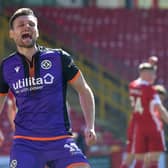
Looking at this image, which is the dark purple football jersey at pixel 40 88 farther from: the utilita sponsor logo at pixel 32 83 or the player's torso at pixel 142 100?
the player's torso at pixel 142 100

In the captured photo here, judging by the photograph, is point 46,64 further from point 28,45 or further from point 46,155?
point 46,155

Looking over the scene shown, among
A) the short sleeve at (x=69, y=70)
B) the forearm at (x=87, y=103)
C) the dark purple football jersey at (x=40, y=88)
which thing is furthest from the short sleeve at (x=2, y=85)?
the forearm at (x=87, y=103)

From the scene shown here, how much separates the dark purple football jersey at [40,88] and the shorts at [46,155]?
Result: 8 centimetres

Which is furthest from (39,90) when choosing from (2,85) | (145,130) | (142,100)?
(145,130)

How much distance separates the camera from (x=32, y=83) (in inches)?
221

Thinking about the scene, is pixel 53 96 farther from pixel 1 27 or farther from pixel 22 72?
pixel 1 27

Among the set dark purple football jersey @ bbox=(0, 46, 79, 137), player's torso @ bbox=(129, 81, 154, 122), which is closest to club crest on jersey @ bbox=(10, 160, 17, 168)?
dark purple football jersey @ bbox=(0, 46, 79, 137)

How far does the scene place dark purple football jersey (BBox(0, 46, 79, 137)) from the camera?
18.2 feet

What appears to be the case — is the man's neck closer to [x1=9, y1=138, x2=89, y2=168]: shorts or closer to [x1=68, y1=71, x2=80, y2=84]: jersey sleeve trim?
[x1=68, y1=71, x2=80, y2=84]: jersey sleeve trim

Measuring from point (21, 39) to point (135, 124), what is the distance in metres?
5.73

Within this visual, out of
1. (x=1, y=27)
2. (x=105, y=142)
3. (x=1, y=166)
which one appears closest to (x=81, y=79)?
(x=1, y=166)

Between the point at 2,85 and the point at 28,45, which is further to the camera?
the point at 2,85

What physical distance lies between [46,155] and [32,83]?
565 millimetres

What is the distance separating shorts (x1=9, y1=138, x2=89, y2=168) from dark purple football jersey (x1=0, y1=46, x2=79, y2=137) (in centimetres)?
8
